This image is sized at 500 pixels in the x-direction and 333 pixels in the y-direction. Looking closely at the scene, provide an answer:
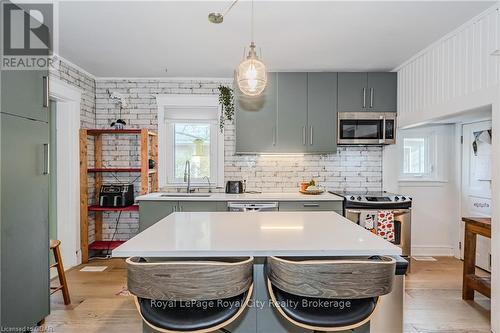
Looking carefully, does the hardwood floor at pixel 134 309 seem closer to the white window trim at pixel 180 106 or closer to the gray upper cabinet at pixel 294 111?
the white window trim at pixel 180 106

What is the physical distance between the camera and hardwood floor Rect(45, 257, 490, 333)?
8.16ft

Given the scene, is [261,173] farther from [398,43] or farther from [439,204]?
[439,204]

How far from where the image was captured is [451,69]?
2990 mm

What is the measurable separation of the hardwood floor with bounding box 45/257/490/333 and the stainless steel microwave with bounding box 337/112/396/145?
1649mm

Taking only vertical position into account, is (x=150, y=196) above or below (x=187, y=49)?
below

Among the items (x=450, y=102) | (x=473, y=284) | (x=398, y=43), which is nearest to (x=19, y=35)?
(x=398, y=43)

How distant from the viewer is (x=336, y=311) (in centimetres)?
146

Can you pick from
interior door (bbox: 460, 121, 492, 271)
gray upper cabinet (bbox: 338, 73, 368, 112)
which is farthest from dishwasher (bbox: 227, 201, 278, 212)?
interior door (bbox: 460, 121, 492, 271)

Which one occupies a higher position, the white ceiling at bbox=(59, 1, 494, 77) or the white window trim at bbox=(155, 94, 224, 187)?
the white ceiling at bbox=(59, 1, 494, 77)

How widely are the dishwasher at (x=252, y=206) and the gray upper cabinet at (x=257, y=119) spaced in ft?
2.45

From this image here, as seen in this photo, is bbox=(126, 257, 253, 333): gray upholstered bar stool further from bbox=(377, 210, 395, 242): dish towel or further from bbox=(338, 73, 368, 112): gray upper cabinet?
bbox=(338, 73, 368, 112): gray upper cabinet

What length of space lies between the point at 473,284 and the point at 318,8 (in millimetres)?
2782

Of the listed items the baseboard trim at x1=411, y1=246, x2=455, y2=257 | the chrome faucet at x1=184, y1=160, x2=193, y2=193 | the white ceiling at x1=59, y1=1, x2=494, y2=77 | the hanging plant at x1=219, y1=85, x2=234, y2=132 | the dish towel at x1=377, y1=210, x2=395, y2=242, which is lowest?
the baseboard trim at x1=411, y1=246, x2=455, y2=257

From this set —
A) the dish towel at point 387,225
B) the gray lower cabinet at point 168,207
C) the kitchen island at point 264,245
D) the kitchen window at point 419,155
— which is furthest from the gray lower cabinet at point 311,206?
the kitchen island at point 264,245
